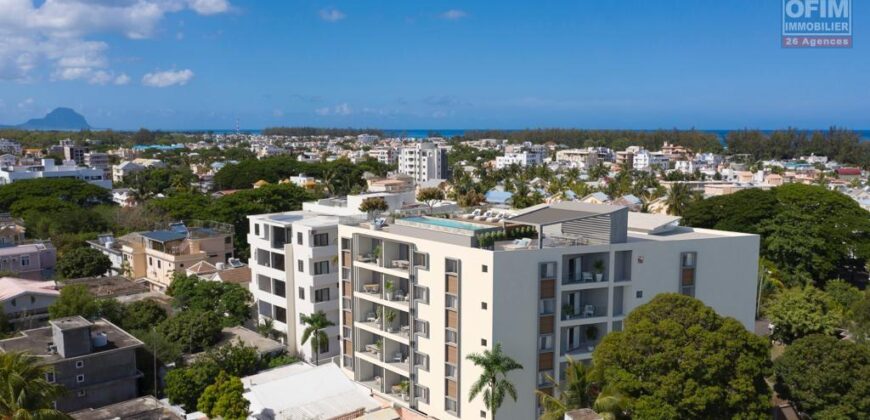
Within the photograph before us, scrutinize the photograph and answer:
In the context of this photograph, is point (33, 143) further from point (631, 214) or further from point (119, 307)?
point (631, 214)

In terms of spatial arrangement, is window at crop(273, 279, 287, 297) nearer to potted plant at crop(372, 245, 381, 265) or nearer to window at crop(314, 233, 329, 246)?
window at crop(314, 233, 329, 246)

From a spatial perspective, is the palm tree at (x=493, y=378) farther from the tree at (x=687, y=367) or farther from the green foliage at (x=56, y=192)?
the green foliage at (x=56, y=192)

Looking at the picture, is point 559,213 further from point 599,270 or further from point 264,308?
point 264,308

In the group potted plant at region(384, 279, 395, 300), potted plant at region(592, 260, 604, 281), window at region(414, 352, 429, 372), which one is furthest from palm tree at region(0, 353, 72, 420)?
potted plant at region(592, 260, 604, 281)

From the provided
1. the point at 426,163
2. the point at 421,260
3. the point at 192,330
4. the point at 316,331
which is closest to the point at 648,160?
Result: the point at 426,163

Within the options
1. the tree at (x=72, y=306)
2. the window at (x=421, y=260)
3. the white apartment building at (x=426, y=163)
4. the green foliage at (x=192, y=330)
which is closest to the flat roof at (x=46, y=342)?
the tree at (x=72, y=306)

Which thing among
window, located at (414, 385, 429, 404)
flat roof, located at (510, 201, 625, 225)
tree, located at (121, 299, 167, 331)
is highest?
flat roof, located at (510, 201, 625, 225)

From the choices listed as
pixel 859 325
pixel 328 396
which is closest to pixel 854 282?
pixel 859 325
